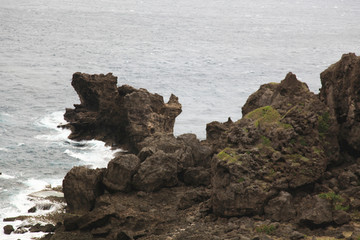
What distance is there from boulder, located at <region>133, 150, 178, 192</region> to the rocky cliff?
0.06 meters

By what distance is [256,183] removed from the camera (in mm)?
29594

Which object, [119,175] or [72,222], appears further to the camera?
[119,175]

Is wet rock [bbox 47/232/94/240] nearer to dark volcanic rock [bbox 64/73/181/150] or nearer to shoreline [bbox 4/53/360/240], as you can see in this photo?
shoreline [bbox 4/53/360/240]

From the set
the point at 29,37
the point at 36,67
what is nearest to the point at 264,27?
the point at 29,37

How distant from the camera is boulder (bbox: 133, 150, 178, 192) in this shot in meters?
35.9

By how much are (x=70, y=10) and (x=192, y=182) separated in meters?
168

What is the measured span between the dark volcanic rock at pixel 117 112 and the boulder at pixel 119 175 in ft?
52.1

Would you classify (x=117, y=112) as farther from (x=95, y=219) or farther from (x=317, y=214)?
(x=317, y=214)

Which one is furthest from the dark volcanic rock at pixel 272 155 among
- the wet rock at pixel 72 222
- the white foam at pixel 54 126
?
the white foam at pixel 54 126

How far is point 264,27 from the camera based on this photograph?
180125 millimetres

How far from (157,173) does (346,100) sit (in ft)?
39.0

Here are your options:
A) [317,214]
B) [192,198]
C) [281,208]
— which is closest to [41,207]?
[192,198]

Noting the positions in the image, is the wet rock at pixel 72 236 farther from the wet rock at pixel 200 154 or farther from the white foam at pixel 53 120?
the white foam at pixel 53 120

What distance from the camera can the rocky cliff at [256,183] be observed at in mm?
28203
